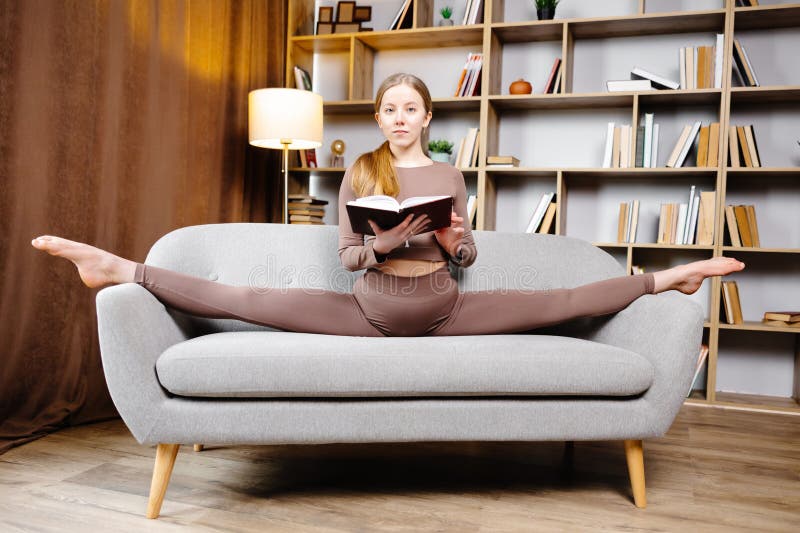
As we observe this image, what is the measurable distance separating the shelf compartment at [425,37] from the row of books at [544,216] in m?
1.00

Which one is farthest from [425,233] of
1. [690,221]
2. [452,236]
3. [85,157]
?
[690,221]

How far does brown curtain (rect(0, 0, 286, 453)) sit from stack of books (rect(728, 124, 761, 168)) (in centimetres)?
252

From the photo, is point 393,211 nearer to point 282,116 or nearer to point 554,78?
point 282,116

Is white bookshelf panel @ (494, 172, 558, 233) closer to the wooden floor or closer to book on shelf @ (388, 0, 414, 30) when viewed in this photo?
book on shelf @ (388, 0, 414, 30)

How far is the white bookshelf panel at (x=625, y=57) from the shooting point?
11.3ft

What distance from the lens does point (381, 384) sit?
1.55m

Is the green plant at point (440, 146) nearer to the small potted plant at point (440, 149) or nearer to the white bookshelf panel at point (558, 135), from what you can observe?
the small potted plant at point (440, 149)

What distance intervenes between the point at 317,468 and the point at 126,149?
5.04 feet

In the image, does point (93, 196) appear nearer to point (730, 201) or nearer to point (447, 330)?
point (447, 330)

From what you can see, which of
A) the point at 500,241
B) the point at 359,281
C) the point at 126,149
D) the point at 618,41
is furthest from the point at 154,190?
the point at 618,41

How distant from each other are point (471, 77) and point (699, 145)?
1.22 m

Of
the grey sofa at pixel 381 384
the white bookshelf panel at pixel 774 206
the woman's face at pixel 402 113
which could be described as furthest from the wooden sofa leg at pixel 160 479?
the white bookshelf panel at pixel 774 206

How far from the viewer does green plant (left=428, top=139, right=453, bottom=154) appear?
11.7 feet

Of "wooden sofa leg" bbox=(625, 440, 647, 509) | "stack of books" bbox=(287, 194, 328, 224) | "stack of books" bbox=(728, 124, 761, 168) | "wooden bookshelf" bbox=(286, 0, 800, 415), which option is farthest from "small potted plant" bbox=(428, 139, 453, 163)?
"wooden sofa leg" bbox=(625, 440, 647, 509)
